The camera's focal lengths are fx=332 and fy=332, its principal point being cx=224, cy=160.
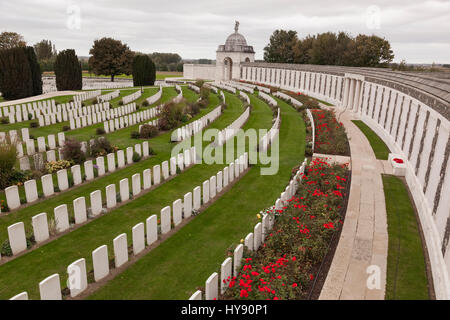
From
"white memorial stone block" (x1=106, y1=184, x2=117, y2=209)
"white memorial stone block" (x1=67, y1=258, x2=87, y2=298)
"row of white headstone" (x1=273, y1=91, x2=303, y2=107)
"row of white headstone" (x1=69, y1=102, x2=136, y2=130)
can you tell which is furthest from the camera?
"row of white headstone" (x1=273, y1=91, x2=303, y2=107)

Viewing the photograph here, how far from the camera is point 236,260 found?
7715 millimetres

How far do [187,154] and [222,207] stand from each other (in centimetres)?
485

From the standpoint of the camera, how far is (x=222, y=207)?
11.7 meters

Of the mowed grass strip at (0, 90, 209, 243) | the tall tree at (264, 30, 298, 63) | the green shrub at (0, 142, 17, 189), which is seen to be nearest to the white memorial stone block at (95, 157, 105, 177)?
the mowed grass strip at (0, 90, 209, 243)

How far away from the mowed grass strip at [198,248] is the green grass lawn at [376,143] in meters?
7.21

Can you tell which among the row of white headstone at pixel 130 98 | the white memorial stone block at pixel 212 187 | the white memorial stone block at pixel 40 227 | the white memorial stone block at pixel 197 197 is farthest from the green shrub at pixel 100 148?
the row of white headstone at pixel 130 98

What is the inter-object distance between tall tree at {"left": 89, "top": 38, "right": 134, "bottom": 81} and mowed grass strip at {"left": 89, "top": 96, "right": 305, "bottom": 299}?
46.2m

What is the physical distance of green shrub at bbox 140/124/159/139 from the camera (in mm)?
20328

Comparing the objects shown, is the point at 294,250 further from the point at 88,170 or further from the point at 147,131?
the point at 147,131

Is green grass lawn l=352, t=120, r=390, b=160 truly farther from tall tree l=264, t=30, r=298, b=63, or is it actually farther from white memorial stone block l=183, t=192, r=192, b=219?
tall tree l=264, t=30, r=298, b=63

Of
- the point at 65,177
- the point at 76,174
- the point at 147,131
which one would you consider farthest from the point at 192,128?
the point at 65,177

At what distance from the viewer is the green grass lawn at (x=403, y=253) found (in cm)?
766

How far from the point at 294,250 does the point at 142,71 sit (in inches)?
1730
